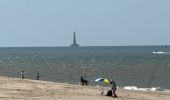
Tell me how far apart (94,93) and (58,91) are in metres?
2.28

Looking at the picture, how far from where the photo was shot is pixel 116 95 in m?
34.1

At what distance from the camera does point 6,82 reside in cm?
3684

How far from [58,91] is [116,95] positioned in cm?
357

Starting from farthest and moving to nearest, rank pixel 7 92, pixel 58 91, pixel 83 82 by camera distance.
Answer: pixel 83 82
pixel 58 91
pixel 7 92

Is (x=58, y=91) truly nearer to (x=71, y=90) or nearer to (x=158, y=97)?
(x=71, y=90)

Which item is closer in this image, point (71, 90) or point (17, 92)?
point (17, 92)

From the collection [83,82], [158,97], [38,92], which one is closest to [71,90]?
[38,92]

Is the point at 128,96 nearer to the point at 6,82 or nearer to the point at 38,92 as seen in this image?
the point at 38,92

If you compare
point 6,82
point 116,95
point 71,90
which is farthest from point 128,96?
point 6,82

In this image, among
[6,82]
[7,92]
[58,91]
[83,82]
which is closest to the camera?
[7,92]

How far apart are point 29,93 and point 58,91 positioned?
8.58 feet

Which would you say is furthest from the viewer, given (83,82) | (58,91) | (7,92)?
(83,82)

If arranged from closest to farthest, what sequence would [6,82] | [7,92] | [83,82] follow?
[7,92]
[6,82]
[83,82]

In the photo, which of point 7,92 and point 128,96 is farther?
point 128,96
